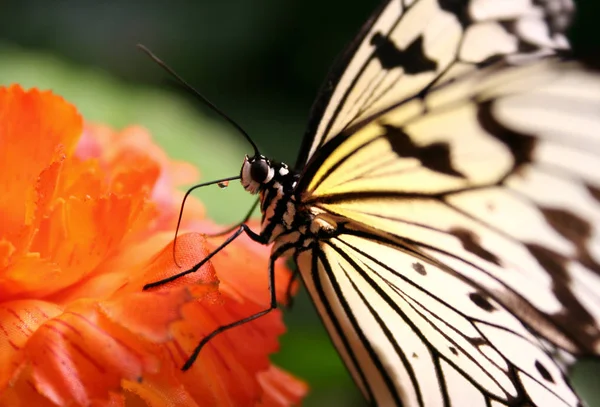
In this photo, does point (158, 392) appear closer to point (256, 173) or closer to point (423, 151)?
point (256, 173)

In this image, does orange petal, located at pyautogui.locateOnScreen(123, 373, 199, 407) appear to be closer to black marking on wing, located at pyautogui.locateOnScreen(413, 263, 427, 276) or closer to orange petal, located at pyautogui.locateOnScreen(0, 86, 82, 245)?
orange petal, located at pyautogui.locateOnScreen(0, 86, 82, 245)

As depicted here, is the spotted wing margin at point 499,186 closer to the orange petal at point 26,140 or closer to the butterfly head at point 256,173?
the butterfly head at point 256,173

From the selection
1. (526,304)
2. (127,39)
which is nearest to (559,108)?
(526,304)

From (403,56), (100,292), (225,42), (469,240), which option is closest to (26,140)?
(100,292)

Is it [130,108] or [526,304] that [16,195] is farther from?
[130,108]

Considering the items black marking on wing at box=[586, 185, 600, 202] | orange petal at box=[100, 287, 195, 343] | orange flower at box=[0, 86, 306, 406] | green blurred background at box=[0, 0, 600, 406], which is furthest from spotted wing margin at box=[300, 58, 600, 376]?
green blurred background at box=[0, 0, 600, 406]

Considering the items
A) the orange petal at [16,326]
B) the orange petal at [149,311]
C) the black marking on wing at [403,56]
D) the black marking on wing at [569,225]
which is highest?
the black marking on wing at [403,56]

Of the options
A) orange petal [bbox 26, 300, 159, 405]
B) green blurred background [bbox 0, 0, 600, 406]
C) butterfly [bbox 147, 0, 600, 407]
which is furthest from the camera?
green blurred background [bbox 0, 0, 600, 406]

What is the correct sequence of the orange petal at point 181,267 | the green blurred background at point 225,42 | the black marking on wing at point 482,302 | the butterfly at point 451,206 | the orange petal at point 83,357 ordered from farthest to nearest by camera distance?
the green blurred background at point 225,42 < the black marking on wing at point 482,302 < the butterfly at point 451,206 < the orange petal at point 181,267 < the orange petal at point 83,357

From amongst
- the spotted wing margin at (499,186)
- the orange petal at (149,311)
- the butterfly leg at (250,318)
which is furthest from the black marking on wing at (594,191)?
the orange petal at (149,311)
